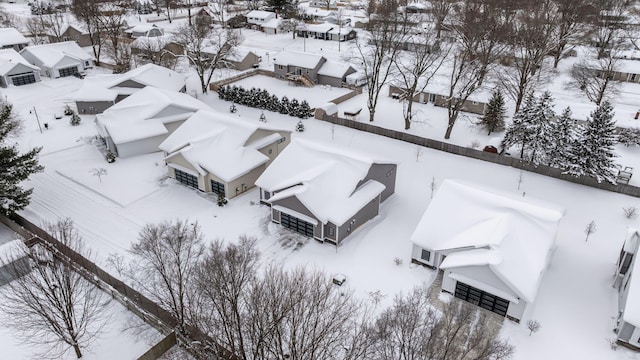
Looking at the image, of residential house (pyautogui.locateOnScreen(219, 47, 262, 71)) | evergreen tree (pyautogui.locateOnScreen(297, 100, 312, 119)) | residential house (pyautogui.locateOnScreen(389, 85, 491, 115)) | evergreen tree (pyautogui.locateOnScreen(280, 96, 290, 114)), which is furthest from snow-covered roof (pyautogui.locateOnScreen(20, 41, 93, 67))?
residential house (pyautogui.locateOnScreen(389, 85, 491, 115))

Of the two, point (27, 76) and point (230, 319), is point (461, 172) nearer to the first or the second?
point (230, 319)

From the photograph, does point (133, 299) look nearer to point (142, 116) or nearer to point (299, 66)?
point (142, 116)

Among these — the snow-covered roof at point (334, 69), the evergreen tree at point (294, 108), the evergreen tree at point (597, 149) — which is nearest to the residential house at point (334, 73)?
the snow-covered roof at point (334, 69)

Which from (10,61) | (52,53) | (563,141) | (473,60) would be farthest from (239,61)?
(563,141)

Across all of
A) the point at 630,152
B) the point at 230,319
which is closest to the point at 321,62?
the point at 630,152

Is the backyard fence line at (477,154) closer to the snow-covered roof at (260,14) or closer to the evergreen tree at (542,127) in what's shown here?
the evergreen tree at (542,127)
